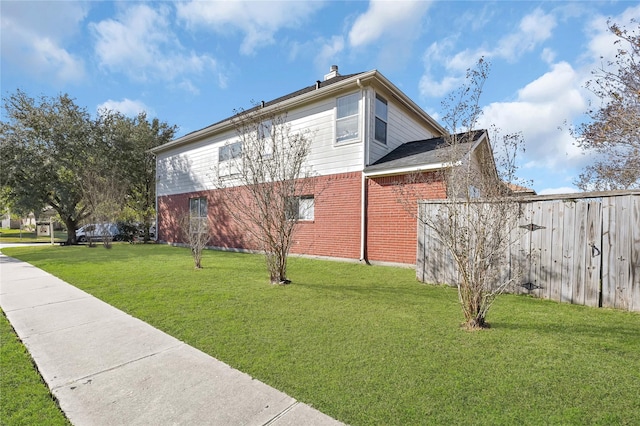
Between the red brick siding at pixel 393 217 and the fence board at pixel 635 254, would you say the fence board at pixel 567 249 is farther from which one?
the red brick siding at pixel 393 217

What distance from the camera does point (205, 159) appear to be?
1410 centimetres

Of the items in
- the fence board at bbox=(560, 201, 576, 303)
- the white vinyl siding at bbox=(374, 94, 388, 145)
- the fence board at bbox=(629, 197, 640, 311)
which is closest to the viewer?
the fence board at bbox=(629, 197, 640, 311)

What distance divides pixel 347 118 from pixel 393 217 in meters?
3.54

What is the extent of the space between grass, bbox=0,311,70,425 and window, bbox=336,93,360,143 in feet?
27.8

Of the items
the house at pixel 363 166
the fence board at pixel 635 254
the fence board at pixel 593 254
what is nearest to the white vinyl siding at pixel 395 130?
the house at pixel 363 166

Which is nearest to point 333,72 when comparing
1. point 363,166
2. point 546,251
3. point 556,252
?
point 363,166

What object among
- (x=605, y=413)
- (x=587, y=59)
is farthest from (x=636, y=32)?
(x=605, y=413)

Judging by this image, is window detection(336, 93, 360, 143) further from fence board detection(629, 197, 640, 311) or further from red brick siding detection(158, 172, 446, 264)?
fence board detection(629, 197, 640, 311)

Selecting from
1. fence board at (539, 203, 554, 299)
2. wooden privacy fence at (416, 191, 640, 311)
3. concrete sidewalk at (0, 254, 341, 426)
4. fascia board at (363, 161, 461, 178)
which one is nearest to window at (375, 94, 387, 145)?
fascia board at (363, 161, 461, 178)

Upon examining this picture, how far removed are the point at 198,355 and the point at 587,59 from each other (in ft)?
37.6

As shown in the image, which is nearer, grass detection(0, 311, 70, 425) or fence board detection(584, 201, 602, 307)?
grass detection(0, 311, 70, 425)

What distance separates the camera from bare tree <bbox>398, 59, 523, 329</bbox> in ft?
11.6

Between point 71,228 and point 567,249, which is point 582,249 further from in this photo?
point 71,228

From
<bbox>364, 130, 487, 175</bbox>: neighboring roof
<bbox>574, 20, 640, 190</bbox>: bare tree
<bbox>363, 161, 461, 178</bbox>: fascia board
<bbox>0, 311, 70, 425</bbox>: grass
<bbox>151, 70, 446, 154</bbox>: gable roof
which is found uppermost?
<bbox>151, 70, 446, 154</bbox>: gable roof
